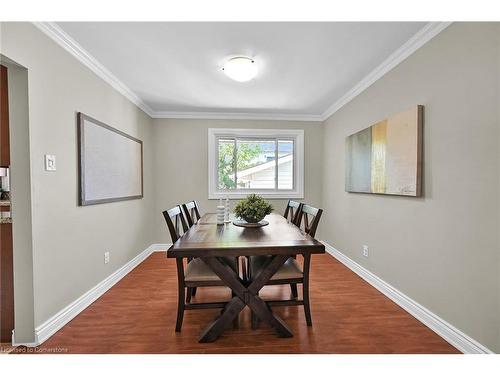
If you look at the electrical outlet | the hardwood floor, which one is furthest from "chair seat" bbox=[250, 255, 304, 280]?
the electrical outlet

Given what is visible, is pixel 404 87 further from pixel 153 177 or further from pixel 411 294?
pixel 153 177

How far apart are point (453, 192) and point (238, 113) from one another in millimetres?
3037

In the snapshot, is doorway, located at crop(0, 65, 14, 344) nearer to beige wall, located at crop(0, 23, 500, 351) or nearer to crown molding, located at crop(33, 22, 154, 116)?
beige wall, located at crop(0, 23, 500, 351)

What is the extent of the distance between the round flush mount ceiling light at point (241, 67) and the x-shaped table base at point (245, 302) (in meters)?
1.70

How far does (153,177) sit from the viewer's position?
390 cm

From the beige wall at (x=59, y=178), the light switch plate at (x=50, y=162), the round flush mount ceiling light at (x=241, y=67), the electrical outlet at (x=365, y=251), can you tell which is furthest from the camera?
the electrical outlet at (x=365, y=251)

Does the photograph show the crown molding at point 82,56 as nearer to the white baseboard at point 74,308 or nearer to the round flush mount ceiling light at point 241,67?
the round flush mount ceiling light at point 241,67

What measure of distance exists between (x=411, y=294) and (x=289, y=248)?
1351mm

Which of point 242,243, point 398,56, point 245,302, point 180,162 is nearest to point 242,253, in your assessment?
point 242,243

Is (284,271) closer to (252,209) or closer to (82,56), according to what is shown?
(252,209)

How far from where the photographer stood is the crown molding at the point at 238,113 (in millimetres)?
1771

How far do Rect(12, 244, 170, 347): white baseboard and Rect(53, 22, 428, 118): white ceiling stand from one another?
2.18m

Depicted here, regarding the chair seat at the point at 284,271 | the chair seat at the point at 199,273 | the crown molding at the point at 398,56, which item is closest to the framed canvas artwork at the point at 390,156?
the crown molding at the point at 398,56

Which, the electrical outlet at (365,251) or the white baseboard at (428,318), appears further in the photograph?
the electrical outlet at (365,251)
